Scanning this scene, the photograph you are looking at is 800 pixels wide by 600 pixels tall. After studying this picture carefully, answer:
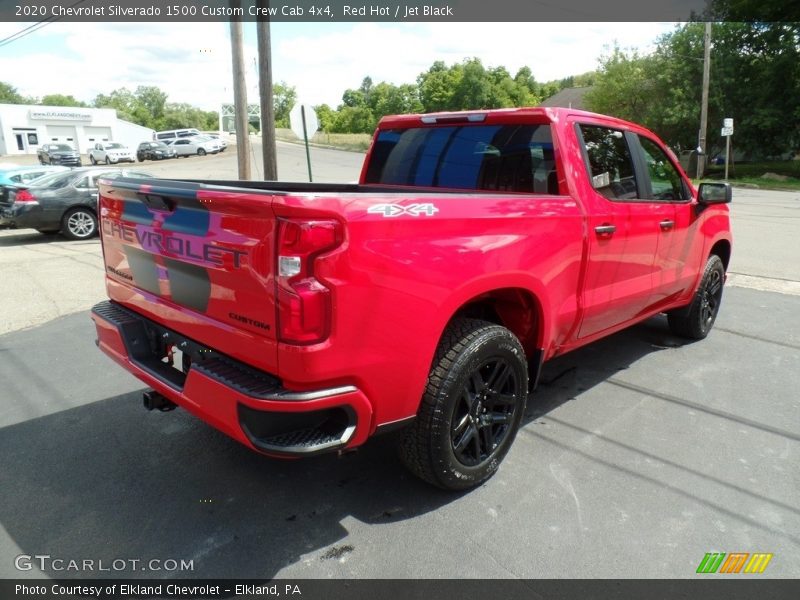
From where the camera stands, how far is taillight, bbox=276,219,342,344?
2.21 m

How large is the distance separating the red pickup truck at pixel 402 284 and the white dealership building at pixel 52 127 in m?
67.9

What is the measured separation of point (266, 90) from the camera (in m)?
10.4

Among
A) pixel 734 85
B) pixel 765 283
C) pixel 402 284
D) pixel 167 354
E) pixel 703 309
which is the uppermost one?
pixel 734 85

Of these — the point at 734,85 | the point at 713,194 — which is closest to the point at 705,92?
the point at 734,85

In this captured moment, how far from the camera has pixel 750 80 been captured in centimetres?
3434

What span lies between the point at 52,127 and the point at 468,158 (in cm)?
7908

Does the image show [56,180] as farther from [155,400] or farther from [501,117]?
[501,117]

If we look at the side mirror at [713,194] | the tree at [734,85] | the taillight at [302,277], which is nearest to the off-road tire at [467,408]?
the taillight at [302,277]

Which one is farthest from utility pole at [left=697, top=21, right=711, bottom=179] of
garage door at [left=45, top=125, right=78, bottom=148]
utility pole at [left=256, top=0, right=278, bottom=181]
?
garage door at [left=45, top=125, right=78, bottom=148]

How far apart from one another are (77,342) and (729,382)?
5.63 metres

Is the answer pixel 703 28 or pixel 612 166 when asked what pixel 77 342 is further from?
pixel 703 28

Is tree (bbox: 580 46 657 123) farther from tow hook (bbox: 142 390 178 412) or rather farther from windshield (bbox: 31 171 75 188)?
tow hook (bbox: 142 390 178 412)

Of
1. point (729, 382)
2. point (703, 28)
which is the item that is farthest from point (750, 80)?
point (729, 382)
